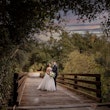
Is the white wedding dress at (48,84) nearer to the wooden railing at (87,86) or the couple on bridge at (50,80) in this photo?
the couple on bridge at (50,80)

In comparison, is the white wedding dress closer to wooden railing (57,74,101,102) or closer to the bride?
the bride

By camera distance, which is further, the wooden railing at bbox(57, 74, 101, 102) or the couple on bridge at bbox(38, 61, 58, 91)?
the couple on bridge at bbox(38, 61, 58, 91)

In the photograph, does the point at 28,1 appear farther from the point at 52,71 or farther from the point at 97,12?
the point at 52,71

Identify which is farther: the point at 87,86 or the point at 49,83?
the point at 87,86

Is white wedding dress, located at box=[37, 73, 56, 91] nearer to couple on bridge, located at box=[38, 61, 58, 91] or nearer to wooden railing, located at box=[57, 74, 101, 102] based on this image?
couple on bridge, located at box=[38, 61, 58, 91]

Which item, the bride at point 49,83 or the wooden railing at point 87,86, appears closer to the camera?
the wooden railing at point 87,86

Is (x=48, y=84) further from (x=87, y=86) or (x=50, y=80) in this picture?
(x=87, y=86)

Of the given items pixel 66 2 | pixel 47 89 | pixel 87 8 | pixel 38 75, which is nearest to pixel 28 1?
pixel 66 2

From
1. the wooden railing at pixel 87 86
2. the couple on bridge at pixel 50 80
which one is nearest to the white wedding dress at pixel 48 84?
the couple on bridge at pixel 50 80

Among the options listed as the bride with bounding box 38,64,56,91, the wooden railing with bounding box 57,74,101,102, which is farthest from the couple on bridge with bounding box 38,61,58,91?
the wooden railing with bounding box 57,74,101,102

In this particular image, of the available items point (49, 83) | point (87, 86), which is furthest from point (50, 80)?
point (87, 86)

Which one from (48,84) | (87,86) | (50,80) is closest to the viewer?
(48,84)

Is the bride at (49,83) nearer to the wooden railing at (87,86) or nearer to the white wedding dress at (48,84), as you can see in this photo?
the white wedding dress at (48,84)

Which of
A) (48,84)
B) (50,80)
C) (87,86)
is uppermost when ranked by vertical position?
(50,80)
